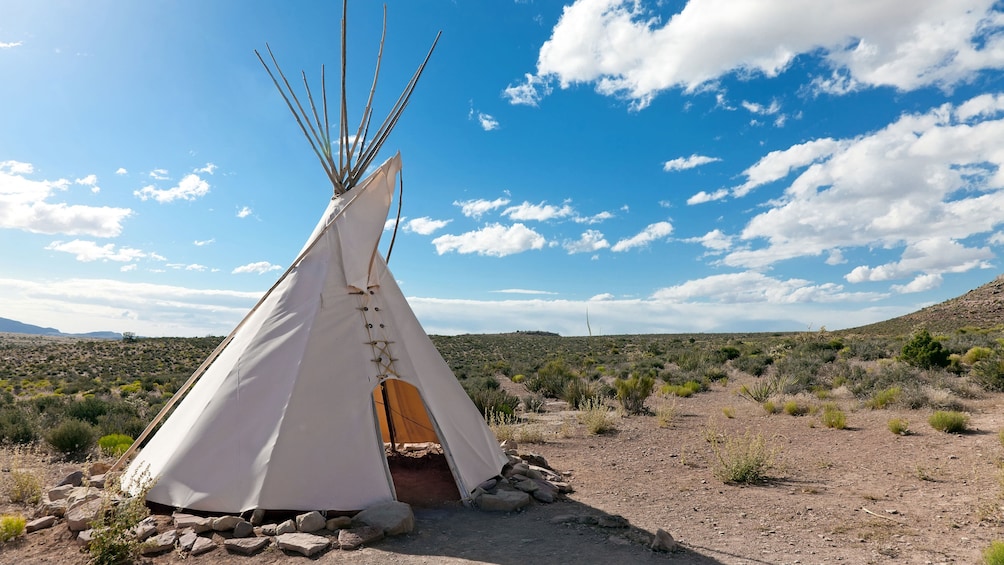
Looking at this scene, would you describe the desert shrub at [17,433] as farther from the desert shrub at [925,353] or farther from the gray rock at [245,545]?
the desert shrub at [925,353]

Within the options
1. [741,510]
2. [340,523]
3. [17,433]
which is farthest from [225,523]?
[17,433]

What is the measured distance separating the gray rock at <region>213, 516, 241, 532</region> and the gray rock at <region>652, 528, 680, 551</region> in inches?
170

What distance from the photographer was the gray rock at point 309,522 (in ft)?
20.1

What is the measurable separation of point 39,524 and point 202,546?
233 cm

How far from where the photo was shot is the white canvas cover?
652 centimetres

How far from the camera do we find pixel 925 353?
18.8 m

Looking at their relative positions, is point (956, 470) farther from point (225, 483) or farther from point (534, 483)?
point (225, 483)

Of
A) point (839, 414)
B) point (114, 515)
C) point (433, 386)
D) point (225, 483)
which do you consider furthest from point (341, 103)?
point (839, 414)

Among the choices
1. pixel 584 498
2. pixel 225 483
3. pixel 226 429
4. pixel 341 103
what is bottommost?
pixel 584 498

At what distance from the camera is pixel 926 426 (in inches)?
486

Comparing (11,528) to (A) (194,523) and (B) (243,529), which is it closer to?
(A) (194,523)

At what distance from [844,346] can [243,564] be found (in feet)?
98.7

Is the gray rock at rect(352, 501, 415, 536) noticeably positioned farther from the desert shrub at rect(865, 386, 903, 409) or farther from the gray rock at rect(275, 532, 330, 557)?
the desert shrub at rect(865, 386, 903, 409)

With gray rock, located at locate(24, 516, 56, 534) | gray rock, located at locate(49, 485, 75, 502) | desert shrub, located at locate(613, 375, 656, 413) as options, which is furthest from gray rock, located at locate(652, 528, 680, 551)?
desert shrub, located at locate(613, 375, 656, 413)
